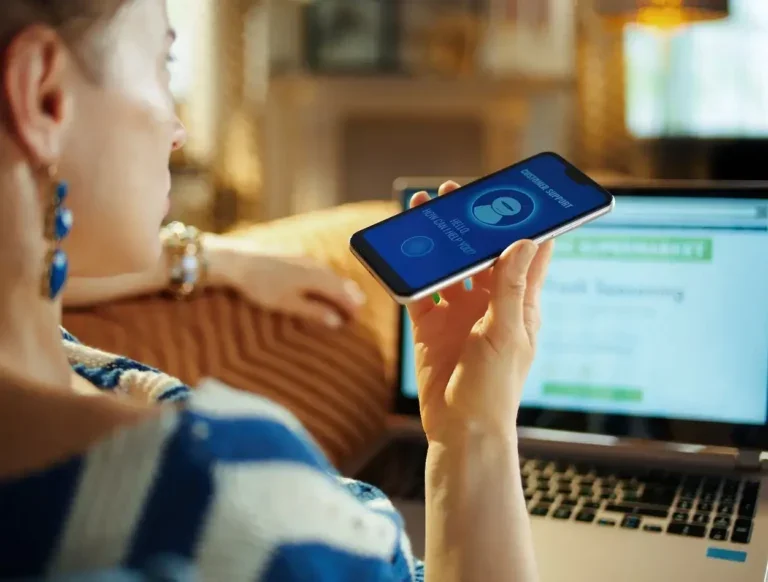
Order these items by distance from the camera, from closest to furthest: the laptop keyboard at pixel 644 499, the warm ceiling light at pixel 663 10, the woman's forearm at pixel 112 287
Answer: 1. the laptop keyboard at pixel 644 499
2. the woman's forearm at pixel 112 287
3. the warm ceiling light at pixel 663 10

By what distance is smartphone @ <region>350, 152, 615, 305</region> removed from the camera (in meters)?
0.62

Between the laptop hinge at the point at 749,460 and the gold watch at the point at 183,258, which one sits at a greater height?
the gold watch at the point at 183,258

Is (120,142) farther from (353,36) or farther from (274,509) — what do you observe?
(353,36)

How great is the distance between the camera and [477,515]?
58 cm

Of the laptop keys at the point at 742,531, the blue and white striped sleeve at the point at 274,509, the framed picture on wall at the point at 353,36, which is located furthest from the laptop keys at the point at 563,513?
the framed picture on wall at the point at 353,36

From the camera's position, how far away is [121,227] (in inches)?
19.7

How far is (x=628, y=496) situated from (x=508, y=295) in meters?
0.31

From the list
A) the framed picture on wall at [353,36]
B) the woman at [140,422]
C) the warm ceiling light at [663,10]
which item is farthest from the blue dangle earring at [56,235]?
the framed picture on wall at [353,36]

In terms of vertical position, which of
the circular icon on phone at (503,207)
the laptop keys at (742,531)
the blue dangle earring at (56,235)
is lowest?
the laptop keys at (742,531)

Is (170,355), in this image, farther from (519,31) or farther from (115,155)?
(519,31)

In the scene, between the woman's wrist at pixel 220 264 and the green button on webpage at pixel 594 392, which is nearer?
the green button on webpage at pixel 594 392

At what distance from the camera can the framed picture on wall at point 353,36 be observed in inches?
148

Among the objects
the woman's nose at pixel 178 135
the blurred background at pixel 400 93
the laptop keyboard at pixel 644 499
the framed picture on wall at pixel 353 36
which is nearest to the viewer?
the woman's nose at pixel 178 135

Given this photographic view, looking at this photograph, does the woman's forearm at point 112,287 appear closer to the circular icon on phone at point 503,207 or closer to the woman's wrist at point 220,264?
the woman's wrist at point 220,264
